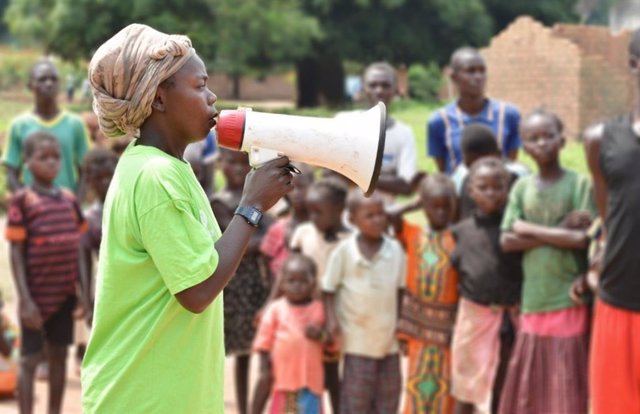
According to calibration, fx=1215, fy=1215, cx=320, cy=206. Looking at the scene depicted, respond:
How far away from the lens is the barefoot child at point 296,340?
562 cm

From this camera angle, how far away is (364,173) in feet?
9.72

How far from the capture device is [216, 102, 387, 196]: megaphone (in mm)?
2861

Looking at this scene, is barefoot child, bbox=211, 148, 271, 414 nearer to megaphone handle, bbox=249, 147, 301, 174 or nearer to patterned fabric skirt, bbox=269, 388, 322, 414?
patterned fabric skirt, bbox=269, 388, 322, 414

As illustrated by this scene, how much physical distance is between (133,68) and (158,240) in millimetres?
407

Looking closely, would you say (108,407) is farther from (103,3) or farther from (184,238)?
(103,3)

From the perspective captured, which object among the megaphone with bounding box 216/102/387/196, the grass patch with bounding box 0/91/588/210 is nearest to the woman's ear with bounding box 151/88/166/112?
Answer: the megaphone with bounding box 216/102/387/196

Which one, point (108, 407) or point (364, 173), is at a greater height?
point (364, 173)

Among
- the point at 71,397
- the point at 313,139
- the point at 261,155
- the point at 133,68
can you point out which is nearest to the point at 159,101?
the point at 133,68

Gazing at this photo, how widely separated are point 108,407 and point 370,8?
23.7 meters

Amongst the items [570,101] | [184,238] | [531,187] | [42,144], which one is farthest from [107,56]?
[570,101]

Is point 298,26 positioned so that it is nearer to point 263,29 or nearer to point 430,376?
point 263,29

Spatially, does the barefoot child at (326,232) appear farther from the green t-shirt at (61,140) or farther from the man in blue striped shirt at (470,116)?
the green t-shirt at (61,140)

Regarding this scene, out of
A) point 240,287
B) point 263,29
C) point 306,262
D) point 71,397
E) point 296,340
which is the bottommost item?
point 71,397

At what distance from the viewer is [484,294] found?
18.1 ft
